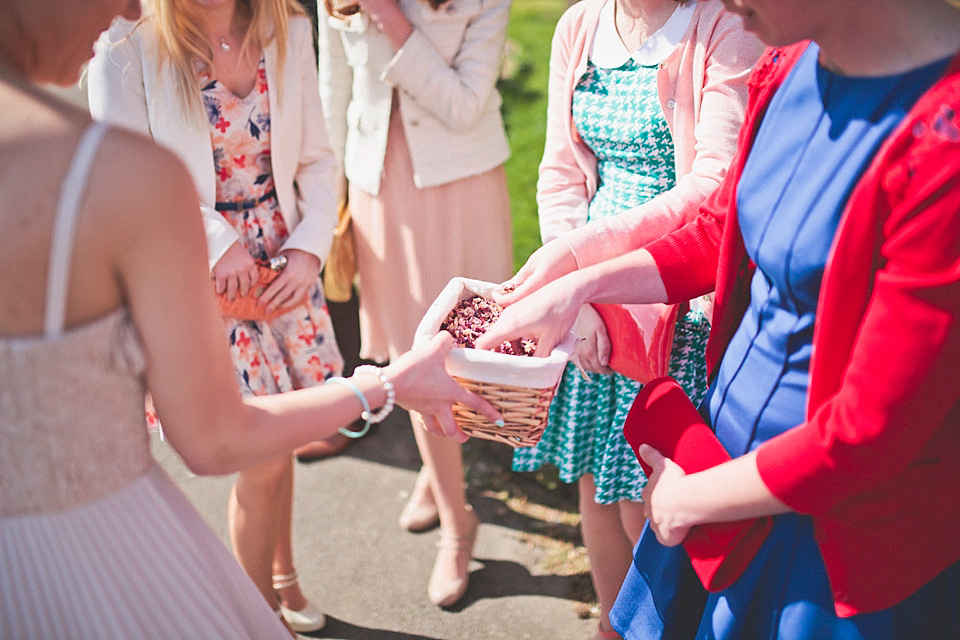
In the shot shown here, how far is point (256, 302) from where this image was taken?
2.63 metres

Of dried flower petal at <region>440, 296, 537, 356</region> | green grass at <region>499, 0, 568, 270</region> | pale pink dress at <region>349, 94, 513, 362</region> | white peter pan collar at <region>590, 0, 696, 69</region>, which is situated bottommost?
green grass at <region>499, 0, 568, 270</region>

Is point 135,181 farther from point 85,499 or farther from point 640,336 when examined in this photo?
point 640,336

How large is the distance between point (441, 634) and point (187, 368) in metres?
2.09

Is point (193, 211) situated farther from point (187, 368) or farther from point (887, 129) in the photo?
point (887, 129)

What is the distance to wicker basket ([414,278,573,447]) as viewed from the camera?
5.56 ft

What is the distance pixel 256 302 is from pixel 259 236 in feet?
0.84

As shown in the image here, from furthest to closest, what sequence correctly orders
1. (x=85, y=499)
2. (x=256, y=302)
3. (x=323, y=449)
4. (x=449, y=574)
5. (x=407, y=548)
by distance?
(x=323, y=449) < (x=407, y=548) < (x=449, y=574) < (x=256, y=302) < (x=85, y=499)

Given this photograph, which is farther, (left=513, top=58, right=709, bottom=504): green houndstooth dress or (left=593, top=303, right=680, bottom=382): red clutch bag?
(left=513, top=58, right=709, bottom=504): green houndstooth dress

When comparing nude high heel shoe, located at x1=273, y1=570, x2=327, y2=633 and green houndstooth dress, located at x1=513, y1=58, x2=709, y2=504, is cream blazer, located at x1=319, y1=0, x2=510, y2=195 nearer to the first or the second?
green houndstooth dress, located at x1=513, y1=58, x2=709, y2=504

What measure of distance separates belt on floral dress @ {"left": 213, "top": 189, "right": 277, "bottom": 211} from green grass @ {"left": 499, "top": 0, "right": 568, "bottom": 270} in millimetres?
2066

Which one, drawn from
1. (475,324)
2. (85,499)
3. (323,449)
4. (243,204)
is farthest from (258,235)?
(323,449)

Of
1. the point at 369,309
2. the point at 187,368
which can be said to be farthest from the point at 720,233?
the point at 369,309

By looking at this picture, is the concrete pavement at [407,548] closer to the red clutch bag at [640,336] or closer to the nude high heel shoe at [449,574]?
the nude high heel shoe at [449,574]

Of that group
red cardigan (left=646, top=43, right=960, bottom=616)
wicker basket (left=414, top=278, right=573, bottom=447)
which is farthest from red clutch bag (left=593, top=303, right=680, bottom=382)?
red cardigan (left=646, top=43, right=960, bottom=616)
